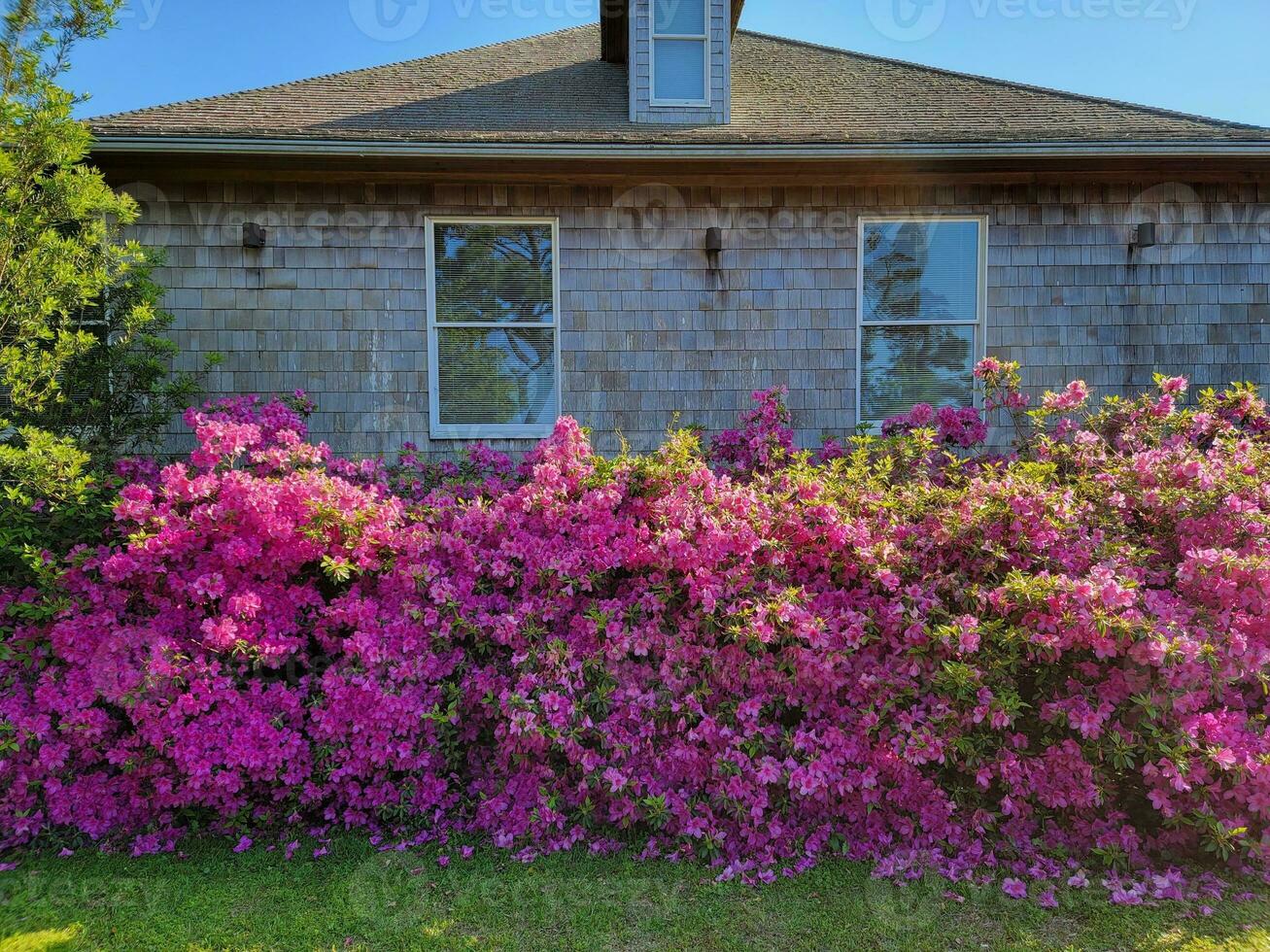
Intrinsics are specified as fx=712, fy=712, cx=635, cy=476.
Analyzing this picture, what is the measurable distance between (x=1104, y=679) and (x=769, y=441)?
209 cm

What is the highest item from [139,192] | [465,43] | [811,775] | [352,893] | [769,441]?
[465,43]

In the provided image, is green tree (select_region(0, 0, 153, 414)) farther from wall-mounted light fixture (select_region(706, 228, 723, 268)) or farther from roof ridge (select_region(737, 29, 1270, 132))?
roof ridge (select_region(737, 29, 1270, 132))

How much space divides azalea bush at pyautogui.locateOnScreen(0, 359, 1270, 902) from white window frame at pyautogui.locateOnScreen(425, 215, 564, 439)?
87.9 inches

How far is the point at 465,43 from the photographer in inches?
309

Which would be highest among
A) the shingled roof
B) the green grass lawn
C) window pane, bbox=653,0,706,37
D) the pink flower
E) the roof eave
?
window pane, bbox=653,0,706,37

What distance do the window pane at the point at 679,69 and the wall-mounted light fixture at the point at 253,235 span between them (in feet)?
11.3

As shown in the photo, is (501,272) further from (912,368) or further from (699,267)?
(912,368)

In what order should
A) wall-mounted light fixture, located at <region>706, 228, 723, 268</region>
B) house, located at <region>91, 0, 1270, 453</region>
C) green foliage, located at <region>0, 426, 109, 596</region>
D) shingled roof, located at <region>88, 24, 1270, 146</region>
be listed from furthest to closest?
wall-mounted light fixture, located at <region>706, 228, 723, 268</region> → house, located at <region>91, 0, 1270, 453</region> → shingled roof, located at <region>88, 24, 1270, 146</region> → green foliage, located at <region>0, 426, 109, 596</region>

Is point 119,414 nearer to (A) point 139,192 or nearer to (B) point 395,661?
(A) point 139,192

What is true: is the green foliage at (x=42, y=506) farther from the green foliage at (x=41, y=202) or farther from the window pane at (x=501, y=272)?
the window pane at (x=501, y=272)

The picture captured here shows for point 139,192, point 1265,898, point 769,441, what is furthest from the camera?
point 139,192

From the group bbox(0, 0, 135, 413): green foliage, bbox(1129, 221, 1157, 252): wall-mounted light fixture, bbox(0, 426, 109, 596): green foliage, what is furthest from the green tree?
bbox(1129, 221, 1157, 252): wall-mounted light fixture

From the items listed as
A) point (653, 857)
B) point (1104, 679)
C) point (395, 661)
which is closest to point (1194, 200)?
point (1104, 679)

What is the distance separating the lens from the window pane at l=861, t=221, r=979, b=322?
586cm
